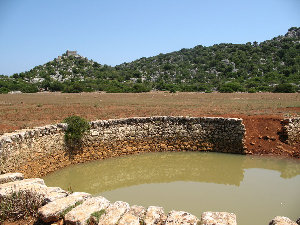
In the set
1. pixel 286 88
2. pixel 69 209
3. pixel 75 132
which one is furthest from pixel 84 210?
pixel 286 88

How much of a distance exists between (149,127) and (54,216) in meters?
9.87

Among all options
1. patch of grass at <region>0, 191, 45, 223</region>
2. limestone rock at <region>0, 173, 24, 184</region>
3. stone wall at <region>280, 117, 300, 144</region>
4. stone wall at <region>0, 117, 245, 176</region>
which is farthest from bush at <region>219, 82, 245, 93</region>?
patch of grass at <region>0, 191, 45, 223</region>

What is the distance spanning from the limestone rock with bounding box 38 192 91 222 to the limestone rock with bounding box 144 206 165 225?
4.51 feet

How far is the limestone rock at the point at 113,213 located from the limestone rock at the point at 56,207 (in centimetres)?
72

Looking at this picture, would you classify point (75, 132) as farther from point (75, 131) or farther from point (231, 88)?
point (231, 88)

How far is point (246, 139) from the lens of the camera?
1474 centimetres

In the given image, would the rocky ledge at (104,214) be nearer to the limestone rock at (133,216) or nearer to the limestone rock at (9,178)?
the limestone rock at (133,216)

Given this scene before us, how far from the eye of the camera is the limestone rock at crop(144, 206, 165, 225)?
483 centimetres

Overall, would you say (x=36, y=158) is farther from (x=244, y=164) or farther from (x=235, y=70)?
(x=235, y=70)

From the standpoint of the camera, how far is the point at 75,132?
12.5 m

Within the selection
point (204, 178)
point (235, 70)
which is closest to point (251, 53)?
point (235, 70)

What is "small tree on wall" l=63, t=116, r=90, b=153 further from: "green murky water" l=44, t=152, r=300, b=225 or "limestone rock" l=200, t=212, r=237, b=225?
"limestone rock" l=200, t=212, r=237, b=225

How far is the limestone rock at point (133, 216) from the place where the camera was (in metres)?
4.66

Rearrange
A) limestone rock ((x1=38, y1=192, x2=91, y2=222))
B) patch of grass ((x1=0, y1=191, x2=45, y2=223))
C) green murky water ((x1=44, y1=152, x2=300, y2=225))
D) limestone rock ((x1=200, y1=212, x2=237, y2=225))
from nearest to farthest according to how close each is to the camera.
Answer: limestone rock ((x1=200, y1=212, x2=237, y2=225)) → limestone rock ((x1=38, y1=192, x2=91, y2=222)) → patch of grass ((x1=0, y1=191, x2=45, y2=223)) → green murky water ((x1=44, y1=152, x2=300, y2=225))
